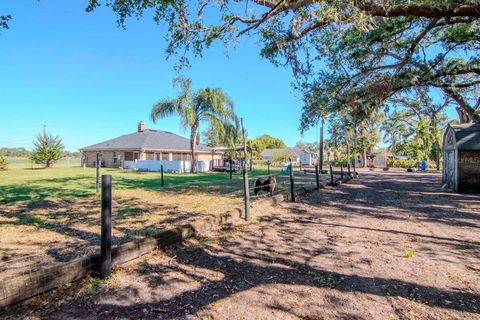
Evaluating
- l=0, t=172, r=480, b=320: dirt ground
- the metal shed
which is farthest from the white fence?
l=0, t=172, r=480, b=320: dirt ground

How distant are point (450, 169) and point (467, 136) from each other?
1748 mm

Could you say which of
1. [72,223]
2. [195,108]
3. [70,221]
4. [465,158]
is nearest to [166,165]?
[195,108]

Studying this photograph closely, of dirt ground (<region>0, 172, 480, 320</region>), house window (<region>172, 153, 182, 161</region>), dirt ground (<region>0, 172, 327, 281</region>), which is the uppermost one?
house window (<region>172, 153, 182, 161</region>)

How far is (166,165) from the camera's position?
2525 centimetres

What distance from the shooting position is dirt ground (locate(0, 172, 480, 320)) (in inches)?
96.1

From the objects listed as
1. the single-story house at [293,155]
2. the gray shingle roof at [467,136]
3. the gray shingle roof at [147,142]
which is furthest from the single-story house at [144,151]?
the single-story house at [293,155]

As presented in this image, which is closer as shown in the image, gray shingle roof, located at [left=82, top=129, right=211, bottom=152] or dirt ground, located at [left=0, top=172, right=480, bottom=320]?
dirt ground, located at [left=0, top=172, right=480, bottom=320]

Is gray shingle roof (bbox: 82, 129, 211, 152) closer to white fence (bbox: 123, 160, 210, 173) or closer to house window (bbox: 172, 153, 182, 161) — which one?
house window (bbox: 172, 153, 182, 161)

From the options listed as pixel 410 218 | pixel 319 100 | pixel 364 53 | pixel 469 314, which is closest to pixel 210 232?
pixel 469 314

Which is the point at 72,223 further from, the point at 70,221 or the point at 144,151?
the point at 144,151

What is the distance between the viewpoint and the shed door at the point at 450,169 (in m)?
11.8

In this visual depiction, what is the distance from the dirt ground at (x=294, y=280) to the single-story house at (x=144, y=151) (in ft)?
77.1

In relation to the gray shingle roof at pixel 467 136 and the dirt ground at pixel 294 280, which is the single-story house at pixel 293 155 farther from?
the dirt ground at pixel 294 280

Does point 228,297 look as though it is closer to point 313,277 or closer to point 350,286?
point 313,277
